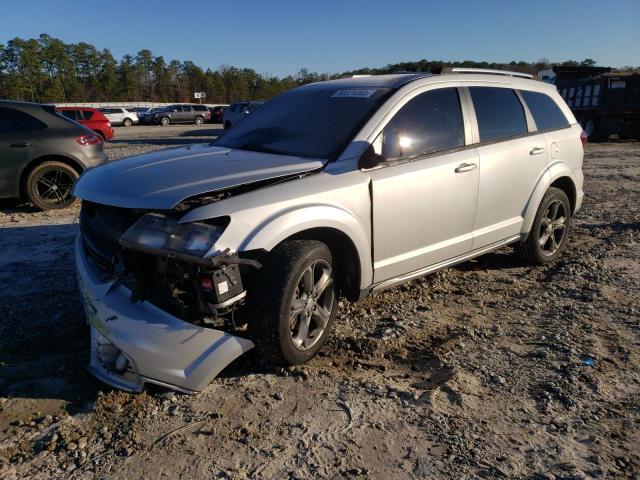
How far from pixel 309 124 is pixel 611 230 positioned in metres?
4.69

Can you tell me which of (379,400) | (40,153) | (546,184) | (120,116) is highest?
(120,116)

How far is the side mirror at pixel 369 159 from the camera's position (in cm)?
336

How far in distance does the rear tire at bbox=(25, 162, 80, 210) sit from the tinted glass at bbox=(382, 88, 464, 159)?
5538 millimetres

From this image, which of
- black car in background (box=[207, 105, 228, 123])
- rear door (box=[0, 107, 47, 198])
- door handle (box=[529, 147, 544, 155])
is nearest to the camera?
door handle (box=[529, 147, 544, 155])

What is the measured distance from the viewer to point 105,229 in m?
3.17

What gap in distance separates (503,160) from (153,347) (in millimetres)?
3219

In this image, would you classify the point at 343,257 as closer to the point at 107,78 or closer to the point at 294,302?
the point at 294,302

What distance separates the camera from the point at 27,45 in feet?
243

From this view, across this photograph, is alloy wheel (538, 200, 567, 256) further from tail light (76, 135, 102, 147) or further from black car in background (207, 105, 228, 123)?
black car in background (207, 105, 228, 123)

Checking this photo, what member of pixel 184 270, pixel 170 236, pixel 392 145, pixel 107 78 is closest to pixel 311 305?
pixel 184 270

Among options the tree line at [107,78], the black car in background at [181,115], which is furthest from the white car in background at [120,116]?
the tree line at [107,78]

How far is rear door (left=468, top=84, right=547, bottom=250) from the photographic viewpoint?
167 inches

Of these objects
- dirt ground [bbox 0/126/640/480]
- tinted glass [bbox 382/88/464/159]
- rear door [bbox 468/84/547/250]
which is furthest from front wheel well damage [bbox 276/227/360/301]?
rear door [bbox 468/84/547/250]

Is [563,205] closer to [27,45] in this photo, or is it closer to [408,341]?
[408,341]
